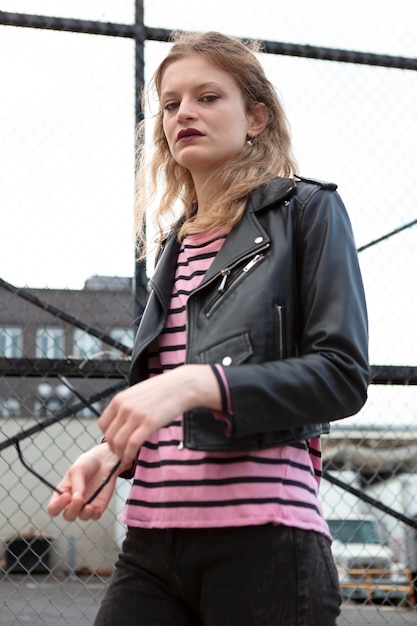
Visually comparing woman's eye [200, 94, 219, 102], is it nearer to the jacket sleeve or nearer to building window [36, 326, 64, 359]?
the jacket sleeve

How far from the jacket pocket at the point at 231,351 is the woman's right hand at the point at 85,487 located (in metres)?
0.20

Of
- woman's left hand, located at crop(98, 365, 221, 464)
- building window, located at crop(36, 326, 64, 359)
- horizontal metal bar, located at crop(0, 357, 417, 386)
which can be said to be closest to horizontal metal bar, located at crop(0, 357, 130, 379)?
horizontal metal bar, located at crop(0, 357, 417, 386)

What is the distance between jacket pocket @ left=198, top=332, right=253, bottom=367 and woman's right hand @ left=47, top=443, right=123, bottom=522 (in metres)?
0.20

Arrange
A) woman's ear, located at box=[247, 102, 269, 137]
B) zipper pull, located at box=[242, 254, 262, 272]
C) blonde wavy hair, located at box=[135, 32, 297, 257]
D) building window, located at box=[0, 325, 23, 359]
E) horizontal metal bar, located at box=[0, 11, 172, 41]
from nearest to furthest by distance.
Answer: zipper pull, located at box=[242, 254, 262, 272] → blonde wavy hair, located at box=[135, 32, 297, 257] → woman's ear, located at box=[247, 102, 269, 137] → horizontal metal bar, located at box=[0, 11, 172, 41] → building window, located at box=[0, 325, 23, 359]

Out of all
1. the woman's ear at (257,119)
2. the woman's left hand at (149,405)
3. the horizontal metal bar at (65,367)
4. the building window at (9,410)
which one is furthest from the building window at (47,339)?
the woman's left hand at (149,405)

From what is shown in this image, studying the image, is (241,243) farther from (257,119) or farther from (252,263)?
(257,119)

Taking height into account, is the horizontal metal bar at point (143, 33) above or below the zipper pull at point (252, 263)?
above

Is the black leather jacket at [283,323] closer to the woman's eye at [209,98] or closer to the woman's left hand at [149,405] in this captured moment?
the woman's left hand at [149,405]

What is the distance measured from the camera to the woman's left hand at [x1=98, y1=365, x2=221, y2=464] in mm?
923

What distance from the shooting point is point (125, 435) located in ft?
3.04

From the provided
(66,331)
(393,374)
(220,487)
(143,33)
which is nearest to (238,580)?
(220,487)

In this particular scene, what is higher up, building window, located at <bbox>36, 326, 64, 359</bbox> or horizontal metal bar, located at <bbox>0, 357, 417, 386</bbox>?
building window, located at <bbox>36, 326, 64, 359</bbox>

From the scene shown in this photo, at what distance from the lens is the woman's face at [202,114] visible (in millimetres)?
1296

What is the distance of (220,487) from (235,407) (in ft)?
0.47
